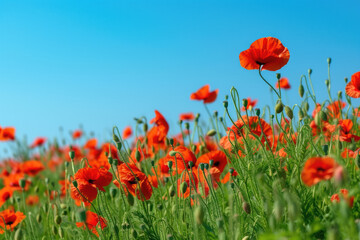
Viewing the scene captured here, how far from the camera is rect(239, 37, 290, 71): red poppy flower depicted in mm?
2074

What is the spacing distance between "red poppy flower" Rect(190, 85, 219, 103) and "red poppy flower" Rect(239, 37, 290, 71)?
1.26m

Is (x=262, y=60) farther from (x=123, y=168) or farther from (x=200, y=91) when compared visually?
(x=200, y=91)

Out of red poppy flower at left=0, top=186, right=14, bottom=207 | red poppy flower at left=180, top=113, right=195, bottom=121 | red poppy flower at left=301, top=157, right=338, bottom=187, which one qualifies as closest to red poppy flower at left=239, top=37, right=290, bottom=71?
red poppy flower at left=301, top=157, right=338, bottom=187

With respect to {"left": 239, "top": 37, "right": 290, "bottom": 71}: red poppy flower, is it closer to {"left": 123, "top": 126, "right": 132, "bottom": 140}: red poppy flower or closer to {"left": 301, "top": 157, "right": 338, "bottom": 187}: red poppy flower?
{"left": 301, "top": 157, "right": 338, "bottom": 187}: red poppy flower

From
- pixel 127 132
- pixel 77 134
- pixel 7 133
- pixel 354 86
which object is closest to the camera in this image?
pixel 354 86

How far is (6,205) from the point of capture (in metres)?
3.98

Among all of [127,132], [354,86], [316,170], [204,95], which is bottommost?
[316,170]

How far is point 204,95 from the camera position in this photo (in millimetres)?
3373

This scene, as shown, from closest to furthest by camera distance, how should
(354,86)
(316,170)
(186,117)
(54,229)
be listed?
(316,170), (354,86), (54,229), (186,117)

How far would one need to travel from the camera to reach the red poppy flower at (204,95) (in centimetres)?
337

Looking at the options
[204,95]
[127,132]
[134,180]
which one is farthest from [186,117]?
[134,180]

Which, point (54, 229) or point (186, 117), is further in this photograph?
point (186, 117)

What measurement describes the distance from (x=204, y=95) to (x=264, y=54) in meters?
1.31

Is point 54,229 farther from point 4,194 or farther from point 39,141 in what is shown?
point 39,141
